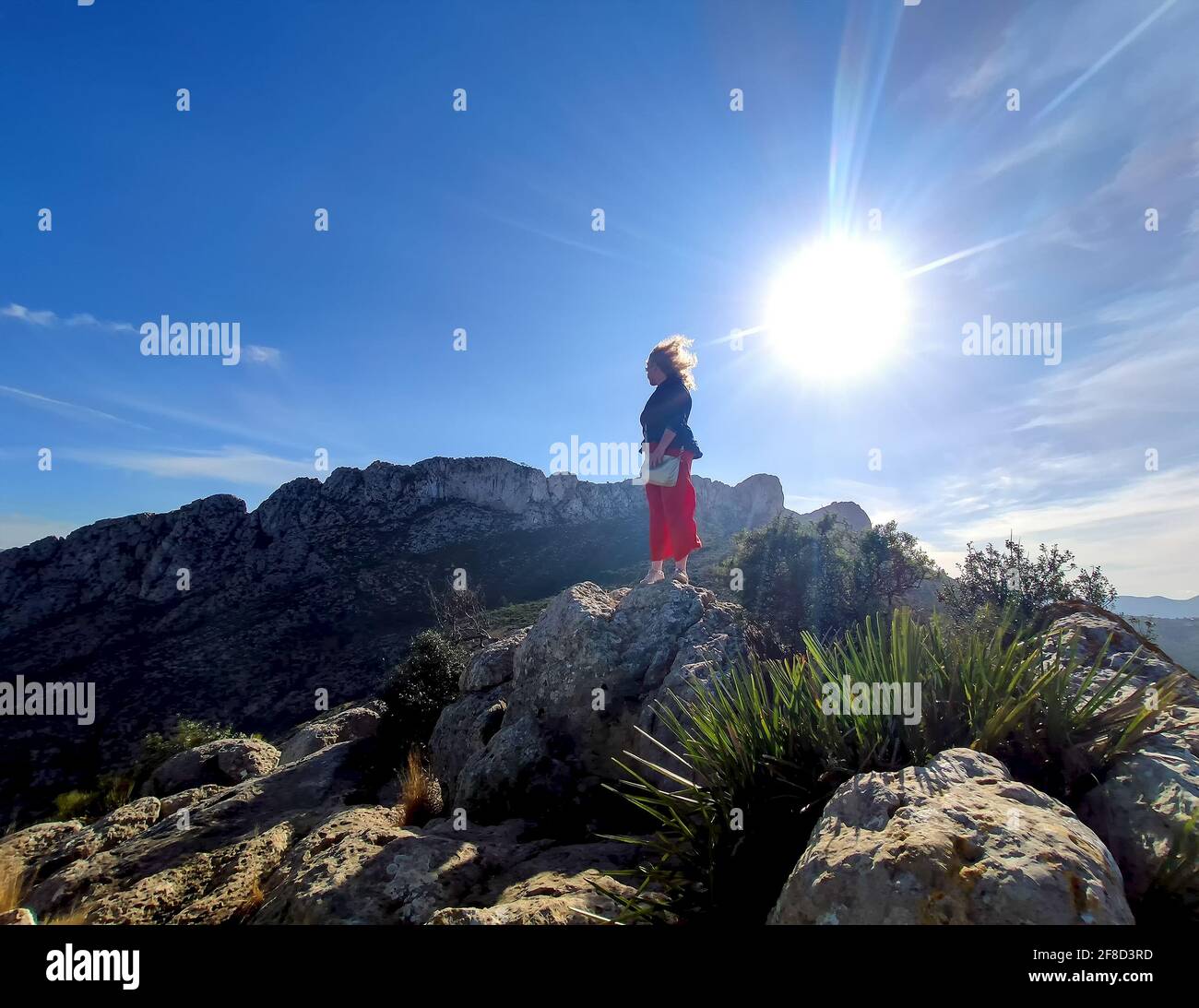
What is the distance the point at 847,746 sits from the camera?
270 cm

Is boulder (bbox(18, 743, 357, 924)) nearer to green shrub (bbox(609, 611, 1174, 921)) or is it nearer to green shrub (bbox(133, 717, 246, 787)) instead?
green shrub (bbox(609, 611, 1174, 921))

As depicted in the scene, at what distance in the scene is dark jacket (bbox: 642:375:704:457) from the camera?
5898 mm

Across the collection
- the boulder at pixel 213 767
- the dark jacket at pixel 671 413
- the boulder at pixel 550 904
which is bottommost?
the boulder at pixel 213 767

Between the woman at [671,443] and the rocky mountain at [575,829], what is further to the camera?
the woman at [671,443]

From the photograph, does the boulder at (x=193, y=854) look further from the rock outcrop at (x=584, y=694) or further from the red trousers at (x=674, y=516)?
the red trousers at (x=674, y=516)

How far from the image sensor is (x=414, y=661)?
993 cm

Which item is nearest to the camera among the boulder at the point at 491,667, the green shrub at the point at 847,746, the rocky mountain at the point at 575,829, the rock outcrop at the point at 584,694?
the rocky mountain at the point at 575,829

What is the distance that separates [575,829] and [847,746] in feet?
8.62

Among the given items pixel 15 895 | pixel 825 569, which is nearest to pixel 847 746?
pixel 15 895

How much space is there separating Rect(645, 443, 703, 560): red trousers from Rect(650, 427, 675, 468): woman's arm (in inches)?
2.6

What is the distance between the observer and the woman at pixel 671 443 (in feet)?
19.4

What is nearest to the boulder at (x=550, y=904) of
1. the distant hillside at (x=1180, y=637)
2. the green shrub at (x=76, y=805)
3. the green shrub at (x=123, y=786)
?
the green shrub at (x=123, y=786)

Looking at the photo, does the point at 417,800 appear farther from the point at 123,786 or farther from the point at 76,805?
the point at 76,805
